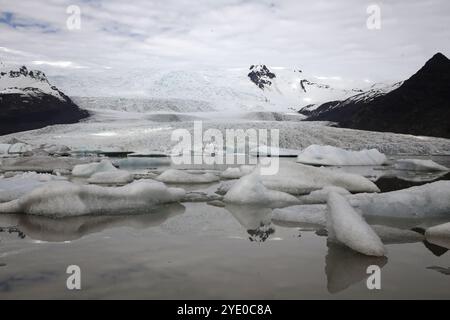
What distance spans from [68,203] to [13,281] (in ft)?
7.62

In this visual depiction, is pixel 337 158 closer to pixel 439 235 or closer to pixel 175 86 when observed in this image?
pixel 439 235

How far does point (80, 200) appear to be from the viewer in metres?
5.22

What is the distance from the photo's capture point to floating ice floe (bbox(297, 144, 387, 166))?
15.4m

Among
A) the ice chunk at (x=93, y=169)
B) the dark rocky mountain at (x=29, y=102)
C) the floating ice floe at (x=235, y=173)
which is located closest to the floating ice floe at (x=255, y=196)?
the floating ice floe at (x=235, y=173)

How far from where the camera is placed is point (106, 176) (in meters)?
9.12

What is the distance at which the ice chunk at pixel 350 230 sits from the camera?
140 inches

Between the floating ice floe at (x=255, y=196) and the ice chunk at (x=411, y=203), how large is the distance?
971 mm

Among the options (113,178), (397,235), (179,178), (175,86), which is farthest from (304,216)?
(175,86)

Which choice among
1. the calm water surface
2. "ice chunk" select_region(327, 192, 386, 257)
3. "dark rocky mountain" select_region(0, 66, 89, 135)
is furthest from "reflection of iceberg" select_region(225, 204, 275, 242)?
"dark rocky mountain" select_region(0, 66, 89, 135)
